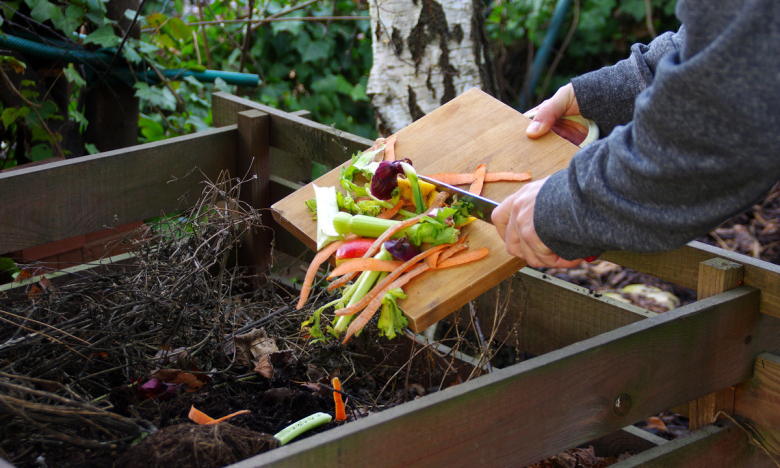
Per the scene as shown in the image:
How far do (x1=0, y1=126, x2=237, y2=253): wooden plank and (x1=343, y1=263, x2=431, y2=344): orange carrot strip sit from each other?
1.08 m

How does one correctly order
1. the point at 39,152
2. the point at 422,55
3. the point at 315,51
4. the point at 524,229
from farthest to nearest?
1. the point at 315,51
2. the point at 39,152
3. the point at 422,55
4. the point at 524,229

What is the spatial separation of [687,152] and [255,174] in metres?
1.99

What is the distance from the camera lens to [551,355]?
136 cm

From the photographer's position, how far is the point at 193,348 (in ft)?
6.51

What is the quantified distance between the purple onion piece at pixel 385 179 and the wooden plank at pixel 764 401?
110 centimetres

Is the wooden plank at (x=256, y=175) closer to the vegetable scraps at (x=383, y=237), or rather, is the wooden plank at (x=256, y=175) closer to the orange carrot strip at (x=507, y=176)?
the vegetable scraps at (x=383, y=237)

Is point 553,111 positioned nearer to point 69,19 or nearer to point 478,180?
point 478,180

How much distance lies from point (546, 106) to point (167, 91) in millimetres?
2471

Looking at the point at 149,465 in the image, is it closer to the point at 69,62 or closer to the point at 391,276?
the point at 391,276

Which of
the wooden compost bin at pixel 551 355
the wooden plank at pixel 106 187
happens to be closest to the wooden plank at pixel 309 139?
the wooden compost bin at pixel 551 355

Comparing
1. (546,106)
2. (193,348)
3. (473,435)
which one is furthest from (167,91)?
(473,435)

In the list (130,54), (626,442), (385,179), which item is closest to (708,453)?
(626,442)

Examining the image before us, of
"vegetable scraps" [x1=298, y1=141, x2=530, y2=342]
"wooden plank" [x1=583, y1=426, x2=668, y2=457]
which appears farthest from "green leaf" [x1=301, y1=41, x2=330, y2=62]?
"wooden plank" [x1=583, y1=426, x2=668, y2=457]

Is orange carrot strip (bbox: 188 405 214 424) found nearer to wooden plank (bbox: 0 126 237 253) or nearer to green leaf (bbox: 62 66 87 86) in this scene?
wooden plank (bbox: 0 126 237 253)
